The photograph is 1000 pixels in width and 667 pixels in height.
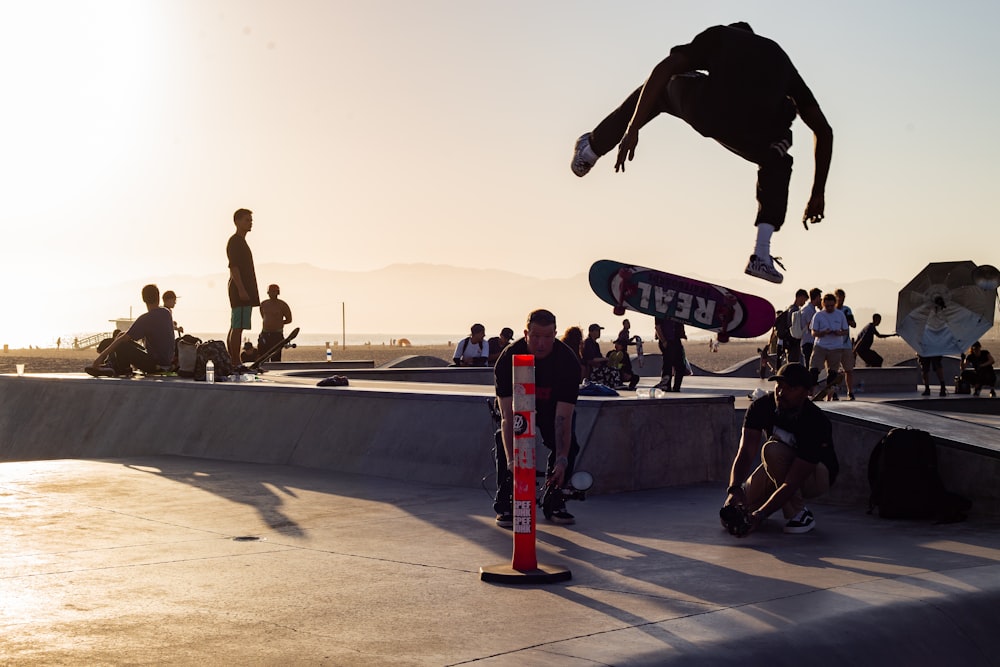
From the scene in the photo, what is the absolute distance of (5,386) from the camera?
695 inches

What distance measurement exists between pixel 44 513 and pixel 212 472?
3.09 meters

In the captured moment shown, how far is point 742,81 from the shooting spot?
7215mm

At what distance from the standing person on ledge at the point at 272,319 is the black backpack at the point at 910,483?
12545 millimetres

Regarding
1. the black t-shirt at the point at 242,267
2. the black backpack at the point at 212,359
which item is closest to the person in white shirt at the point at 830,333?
the black t-shirt at the point at 242,267

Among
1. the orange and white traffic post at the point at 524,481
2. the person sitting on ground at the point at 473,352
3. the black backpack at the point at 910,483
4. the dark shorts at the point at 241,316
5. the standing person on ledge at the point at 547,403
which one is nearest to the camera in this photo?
the orange and white traffic post at the point at 524,481

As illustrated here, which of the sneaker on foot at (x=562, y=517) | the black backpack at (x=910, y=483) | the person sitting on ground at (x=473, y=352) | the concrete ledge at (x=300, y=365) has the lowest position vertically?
the sneaker on foot at (x=562, y=517)

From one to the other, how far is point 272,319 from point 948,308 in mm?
12937

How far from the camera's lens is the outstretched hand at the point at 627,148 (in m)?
7.80

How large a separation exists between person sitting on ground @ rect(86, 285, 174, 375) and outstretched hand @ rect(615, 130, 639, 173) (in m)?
9.24

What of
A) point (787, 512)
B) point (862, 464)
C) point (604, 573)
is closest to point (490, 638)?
point (604, 573)

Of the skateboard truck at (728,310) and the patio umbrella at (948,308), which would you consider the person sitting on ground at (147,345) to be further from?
the patio umbrella at (948,308)

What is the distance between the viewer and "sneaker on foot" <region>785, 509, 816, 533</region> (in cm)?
778

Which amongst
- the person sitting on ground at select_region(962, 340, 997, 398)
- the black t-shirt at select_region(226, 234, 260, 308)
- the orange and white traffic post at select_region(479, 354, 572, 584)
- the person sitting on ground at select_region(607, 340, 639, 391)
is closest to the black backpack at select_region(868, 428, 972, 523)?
the orange and white traffic post at select_region(479, 354, 572, 584)

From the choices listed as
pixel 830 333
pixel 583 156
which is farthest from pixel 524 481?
pixel 830 333
